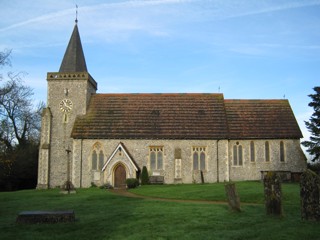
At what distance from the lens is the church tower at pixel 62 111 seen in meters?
37.0

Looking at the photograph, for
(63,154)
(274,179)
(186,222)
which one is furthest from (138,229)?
(63,154)

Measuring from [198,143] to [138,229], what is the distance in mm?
25136

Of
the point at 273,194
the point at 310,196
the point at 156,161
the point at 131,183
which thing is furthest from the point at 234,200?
the point at 156,161

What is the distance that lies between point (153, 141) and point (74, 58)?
12.8 metres

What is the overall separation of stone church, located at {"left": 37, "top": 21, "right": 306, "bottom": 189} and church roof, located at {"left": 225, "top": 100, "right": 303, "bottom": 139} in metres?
0.10

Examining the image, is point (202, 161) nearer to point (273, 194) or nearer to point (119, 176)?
point (119, 176)

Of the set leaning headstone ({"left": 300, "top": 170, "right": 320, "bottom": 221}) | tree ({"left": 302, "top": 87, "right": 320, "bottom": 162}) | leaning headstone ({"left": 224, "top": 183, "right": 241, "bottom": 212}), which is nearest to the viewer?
leaning headstone ({"left": 300, "top": 170, "right": 320, "bottom": 221})

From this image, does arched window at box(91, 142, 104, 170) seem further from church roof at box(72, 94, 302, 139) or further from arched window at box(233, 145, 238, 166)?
→ arched window at box(233, 145, 238, 166)

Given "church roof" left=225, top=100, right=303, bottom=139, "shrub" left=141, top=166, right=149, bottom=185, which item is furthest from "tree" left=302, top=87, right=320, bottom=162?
"shrub" left=141, top=166, right=149, bottom=185

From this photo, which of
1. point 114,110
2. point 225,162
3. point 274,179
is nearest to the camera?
point 274,179

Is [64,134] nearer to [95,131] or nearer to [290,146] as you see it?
[95,131]

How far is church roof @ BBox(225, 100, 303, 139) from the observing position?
122ft

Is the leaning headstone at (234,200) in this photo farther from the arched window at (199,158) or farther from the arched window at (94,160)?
the arched window at (94,160)

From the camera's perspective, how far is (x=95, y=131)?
36875mm
